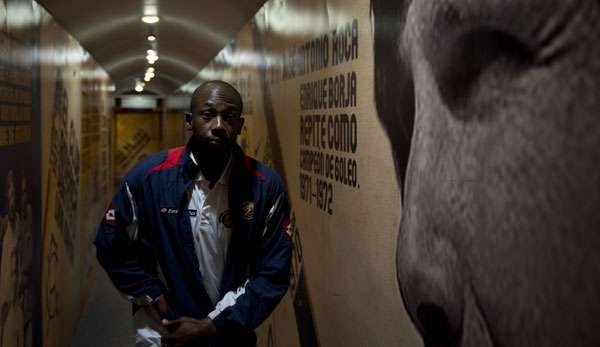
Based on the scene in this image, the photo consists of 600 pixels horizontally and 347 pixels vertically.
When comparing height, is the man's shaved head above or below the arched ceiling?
below

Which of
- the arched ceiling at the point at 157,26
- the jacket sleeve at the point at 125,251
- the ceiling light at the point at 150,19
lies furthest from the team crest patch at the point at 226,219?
the ceiling light at the point at 150,19

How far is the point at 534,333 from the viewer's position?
1.09m

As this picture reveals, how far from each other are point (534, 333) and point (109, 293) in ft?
20.6

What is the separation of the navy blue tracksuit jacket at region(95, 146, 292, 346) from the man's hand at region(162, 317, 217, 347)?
0.05 metres

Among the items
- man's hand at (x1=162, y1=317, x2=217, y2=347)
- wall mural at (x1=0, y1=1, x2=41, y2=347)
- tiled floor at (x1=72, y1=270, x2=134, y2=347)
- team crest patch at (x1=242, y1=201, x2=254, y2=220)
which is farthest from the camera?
tiled floor at (x1=72, y1=270, x2=134, y2=347)

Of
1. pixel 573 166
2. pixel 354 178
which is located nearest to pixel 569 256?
pixel 573 166

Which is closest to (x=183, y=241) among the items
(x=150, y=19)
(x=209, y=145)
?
(x=209, y=145)

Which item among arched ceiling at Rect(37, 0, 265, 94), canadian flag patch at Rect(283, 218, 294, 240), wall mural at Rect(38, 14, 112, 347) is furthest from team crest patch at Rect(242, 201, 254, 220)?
arched ceiling at Rect(37, 0, 265, 94)

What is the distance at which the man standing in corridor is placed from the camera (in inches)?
83.3

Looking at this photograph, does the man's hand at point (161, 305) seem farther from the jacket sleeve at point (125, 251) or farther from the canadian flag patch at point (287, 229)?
the canadian flag patch at point (287, 229)

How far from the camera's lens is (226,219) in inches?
85.4

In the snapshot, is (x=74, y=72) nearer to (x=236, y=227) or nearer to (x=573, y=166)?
(x=236, y=227)

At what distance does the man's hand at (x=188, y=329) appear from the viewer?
2.04 m

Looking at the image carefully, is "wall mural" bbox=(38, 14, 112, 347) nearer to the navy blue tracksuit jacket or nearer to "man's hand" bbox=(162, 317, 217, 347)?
the navy blue tracksuit jacket
